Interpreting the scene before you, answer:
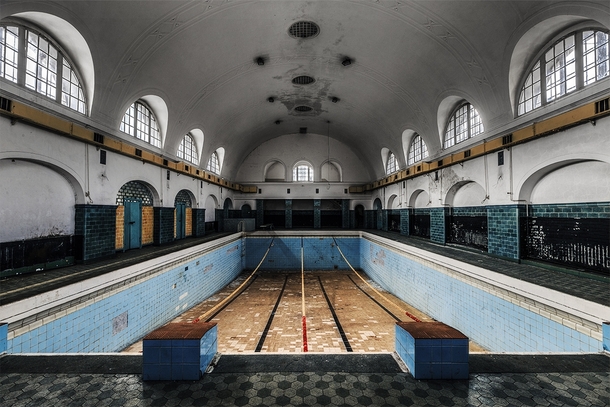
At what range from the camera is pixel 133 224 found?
845 centimetres

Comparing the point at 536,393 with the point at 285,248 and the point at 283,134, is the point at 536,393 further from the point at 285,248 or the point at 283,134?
the point at 283,134

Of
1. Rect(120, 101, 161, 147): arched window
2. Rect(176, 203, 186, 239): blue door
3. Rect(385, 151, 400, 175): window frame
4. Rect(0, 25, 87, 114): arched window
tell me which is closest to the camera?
Rect(0, 25, 87, 114): arched window

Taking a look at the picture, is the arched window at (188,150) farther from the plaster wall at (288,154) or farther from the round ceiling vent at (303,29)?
the round ceiling vent at (303,29)

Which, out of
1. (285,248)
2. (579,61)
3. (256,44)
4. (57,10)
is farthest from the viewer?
(285,248)

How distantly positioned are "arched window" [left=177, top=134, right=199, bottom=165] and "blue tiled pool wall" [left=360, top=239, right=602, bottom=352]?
9.49 m

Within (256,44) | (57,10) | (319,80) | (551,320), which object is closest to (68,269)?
(57,10)

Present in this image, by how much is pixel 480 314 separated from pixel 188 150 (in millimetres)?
11853

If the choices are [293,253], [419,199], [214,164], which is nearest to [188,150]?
[214,164]

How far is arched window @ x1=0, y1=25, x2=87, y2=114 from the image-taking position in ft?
15.6

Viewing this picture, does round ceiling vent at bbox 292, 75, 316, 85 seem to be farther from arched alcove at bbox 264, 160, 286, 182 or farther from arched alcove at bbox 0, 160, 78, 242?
arched alcove at bbox 264, 160, 286, 182

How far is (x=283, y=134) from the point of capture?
18375 millimetres

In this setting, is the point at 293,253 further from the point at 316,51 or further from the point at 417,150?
the point at 316,51

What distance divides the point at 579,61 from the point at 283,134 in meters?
15.0

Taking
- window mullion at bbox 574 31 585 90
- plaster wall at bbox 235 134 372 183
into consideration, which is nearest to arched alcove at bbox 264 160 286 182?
plaster wall at bbox 235 134 372 183
